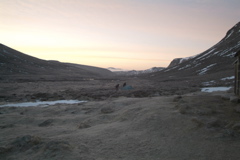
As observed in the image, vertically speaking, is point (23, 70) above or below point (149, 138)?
above

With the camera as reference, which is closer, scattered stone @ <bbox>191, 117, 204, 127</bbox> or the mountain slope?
scattered stone @ <bbox>191, 117, 204, 127</bbox>

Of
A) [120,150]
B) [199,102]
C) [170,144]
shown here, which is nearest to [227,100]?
[199,102]

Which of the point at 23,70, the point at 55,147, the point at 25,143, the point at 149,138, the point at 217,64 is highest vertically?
the point at 217,64

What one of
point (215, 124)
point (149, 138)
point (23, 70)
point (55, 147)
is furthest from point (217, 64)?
point (23, 70)

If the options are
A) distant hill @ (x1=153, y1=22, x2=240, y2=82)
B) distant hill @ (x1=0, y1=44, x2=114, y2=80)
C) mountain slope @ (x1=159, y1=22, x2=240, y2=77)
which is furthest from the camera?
distant hill @ (x1=0, y1=44, x2=114, y2=80)

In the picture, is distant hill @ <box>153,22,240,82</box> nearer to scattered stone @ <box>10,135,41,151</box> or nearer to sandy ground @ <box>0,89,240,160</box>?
A: sandy ground @ <box>0,89,240,160</box>

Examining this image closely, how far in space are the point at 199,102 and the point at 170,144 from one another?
19.1 ft

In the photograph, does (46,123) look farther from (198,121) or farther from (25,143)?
(198,121)

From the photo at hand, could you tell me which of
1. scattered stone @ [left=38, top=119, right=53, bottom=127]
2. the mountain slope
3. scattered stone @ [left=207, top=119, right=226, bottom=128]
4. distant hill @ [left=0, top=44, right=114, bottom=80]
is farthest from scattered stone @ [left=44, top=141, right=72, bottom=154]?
distant hill @ [left=0, top=44, right=114, bottom=80]

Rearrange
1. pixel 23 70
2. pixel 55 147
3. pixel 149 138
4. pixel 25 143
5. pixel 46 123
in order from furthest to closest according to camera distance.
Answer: pixel 23 70, pixel 46 123, pixel 149 138, pixel 25 143, pixel 55 147

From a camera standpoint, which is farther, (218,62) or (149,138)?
(218,62)

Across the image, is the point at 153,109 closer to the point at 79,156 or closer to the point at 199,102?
the point at 199,102

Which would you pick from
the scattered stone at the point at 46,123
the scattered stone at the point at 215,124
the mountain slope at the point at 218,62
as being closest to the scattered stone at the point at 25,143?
the scattered stone at the point at 46,123

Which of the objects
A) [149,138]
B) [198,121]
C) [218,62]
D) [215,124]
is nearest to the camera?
[149,138]
